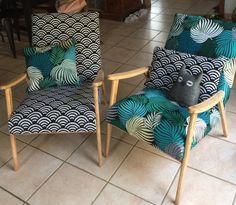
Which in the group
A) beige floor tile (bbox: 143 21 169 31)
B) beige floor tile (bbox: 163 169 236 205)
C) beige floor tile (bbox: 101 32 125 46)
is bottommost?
beige floor tile (bbox: 163 169 236 205)

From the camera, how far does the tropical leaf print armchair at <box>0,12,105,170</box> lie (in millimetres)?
1535

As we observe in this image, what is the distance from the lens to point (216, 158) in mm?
1732

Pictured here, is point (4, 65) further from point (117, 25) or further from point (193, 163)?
point (193, 163)

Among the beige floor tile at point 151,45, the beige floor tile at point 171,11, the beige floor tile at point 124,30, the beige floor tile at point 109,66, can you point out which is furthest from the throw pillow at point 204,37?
the beige floor tile at point 171,11

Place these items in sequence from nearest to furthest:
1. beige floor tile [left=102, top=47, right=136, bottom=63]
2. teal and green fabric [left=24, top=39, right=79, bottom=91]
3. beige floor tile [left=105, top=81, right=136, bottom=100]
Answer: teal and green fabric [left=24, top=39, right=79, bottom=91]
beige floor tile [left=105, top=81, right=136, bottom=100]
beige floor tile [left=102, top=47, right=136, bottom=63]

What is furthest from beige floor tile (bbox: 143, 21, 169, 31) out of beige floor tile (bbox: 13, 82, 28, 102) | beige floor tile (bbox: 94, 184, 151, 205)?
beige floor tile (bbox: 94, 184, 151, 205)

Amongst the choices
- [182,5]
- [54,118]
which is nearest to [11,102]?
[54,118]

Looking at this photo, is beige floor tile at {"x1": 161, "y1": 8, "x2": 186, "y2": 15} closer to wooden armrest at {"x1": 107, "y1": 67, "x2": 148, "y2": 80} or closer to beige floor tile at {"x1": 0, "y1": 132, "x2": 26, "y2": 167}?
wooden armrest at {"x1": 107, "y1": 67, "x2": 148, "y2": 80}

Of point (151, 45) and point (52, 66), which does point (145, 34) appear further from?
point (52, 66)

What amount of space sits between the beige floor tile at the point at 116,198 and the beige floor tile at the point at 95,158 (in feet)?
0.35

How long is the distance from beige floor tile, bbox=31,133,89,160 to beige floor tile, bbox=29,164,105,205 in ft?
0.51

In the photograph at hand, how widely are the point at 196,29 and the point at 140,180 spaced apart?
964 mm

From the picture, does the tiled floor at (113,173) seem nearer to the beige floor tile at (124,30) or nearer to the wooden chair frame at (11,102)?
the wooden chair frame at (11,102)

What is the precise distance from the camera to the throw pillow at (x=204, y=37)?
1.60 metres
